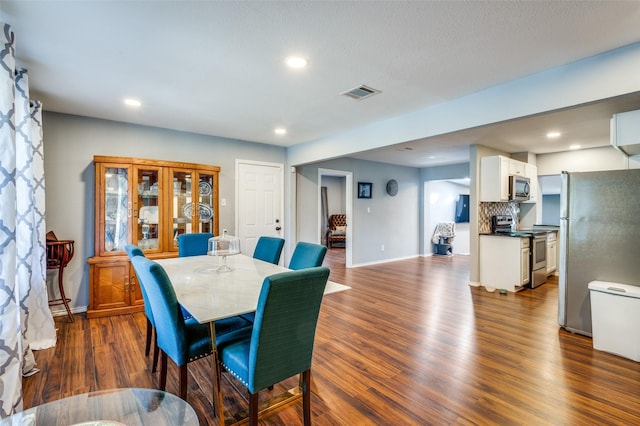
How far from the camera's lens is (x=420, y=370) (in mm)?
2299

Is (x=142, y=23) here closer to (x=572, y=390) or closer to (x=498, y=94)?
(x=498, y=94)

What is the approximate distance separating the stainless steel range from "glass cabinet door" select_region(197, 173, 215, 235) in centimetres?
457

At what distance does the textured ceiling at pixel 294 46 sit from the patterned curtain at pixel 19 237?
0.35m

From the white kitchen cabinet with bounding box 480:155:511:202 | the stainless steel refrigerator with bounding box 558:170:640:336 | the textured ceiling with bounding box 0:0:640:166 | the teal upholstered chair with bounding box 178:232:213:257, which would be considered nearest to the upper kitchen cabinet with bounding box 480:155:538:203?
the white kitchen cabinet with bounding box 480:155:511:202

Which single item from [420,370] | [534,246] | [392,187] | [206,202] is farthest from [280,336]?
[392,187]

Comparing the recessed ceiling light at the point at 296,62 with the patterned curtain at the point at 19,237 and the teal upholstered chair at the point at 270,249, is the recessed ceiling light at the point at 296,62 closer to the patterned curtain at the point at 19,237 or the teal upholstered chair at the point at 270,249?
the teal upholstered chair at the point at 270,249

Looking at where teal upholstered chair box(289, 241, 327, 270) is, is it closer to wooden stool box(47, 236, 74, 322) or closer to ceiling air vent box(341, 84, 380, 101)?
ceiling air vent box(341, 84, 380, 101)

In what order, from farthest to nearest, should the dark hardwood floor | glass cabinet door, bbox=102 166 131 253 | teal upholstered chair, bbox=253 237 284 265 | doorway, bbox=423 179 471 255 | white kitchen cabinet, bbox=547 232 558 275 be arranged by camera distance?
doorway, bbox=423 179 471 255
white kitchen cabinet, bbox=547 232 558 275
glass cabinet door, bbox=102 166 131 253
teal upholstered chair, bbox=253 237 284 265
the dark hardwood floor

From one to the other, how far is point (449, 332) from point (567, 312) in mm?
Answer: 1262

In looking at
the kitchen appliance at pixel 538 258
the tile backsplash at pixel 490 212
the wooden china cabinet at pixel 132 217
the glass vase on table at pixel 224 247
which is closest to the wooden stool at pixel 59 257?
the wooden china cabinet at pixel 132 217

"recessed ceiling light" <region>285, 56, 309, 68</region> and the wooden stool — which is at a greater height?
"recessed ceiling light" <region>285, 56, 309, 68</region>

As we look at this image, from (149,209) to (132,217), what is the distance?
0.73 feet

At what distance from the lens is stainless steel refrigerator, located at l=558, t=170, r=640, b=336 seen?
275cm

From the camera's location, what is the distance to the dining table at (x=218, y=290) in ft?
5.10
